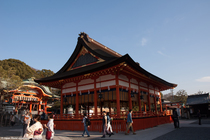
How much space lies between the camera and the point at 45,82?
16.8 meters

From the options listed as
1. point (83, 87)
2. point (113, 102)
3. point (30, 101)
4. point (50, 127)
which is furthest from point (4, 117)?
point (50, 127)

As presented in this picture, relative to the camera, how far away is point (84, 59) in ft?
57.1

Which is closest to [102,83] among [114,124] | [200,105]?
[114,124]

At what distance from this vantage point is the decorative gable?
1632 cm

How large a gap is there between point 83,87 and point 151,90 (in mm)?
8690

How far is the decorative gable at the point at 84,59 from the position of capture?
16316mm

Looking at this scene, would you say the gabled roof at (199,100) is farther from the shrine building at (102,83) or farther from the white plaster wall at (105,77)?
the white plaster wall at (105,77)

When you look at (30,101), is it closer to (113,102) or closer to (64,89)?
(64,89)

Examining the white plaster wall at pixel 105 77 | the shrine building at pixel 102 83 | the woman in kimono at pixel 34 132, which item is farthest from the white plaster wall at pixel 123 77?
the woman in kimono at pixel 34 132

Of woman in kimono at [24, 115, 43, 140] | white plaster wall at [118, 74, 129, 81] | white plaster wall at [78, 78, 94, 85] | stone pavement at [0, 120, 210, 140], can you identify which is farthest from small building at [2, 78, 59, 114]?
woman in kimono at [24, 115, 43, 140]

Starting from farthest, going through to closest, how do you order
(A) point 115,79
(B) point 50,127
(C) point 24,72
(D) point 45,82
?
(C) point 24,72 → (D) point 45,82 → (A) point 115,79 → (B) point 50,127

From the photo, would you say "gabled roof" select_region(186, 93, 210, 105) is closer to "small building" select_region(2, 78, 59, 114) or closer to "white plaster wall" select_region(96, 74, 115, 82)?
"white plaster wall" select_region(96, 74, 115, 82)

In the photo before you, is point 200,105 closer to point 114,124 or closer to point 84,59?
point 84,59

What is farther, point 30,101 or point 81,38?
point 30,101
